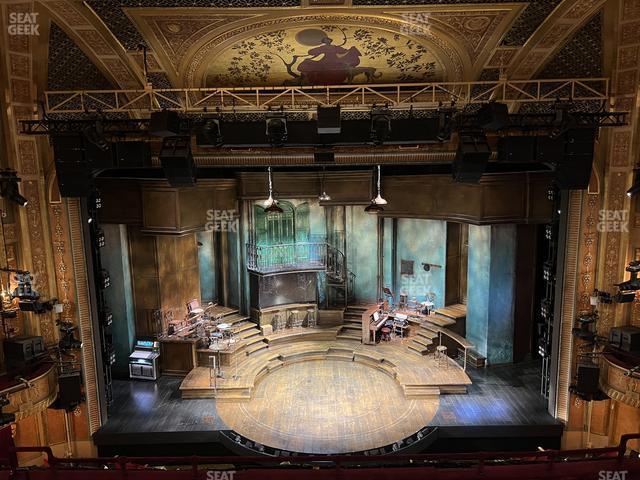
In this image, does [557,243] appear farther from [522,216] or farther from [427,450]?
[427,450]

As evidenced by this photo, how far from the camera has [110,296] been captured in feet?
44.2

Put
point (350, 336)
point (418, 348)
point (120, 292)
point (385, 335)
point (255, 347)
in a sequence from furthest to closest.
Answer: point (350, 336) < point (385, 335) < point (255, 347) < point (418, 348) < point (120, 292)

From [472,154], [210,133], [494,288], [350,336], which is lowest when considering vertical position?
[350,336]

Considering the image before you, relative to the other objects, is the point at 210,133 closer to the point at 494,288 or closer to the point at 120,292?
the point at 120,292

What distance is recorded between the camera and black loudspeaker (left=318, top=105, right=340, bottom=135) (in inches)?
344

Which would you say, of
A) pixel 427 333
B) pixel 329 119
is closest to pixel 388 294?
pixel 427 333

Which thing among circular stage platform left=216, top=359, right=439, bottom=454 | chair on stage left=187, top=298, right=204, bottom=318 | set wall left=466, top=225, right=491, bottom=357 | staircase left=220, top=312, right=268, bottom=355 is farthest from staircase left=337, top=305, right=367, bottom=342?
chair on stage left=187, top=298, right=204, bottom=318

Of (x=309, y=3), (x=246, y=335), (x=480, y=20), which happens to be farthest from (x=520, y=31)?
(x=246, y=335)

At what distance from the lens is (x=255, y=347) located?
14.8m

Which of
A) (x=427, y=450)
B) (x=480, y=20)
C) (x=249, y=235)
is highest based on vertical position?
(x=480, y=20)

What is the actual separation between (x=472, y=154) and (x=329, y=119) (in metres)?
2.87

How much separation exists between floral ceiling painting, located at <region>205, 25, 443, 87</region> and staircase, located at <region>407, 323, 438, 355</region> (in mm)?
7773

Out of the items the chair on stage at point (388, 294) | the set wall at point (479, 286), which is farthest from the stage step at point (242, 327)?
the set wall at point (479, 286)

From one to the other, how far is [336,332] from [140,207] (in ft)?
23.9
